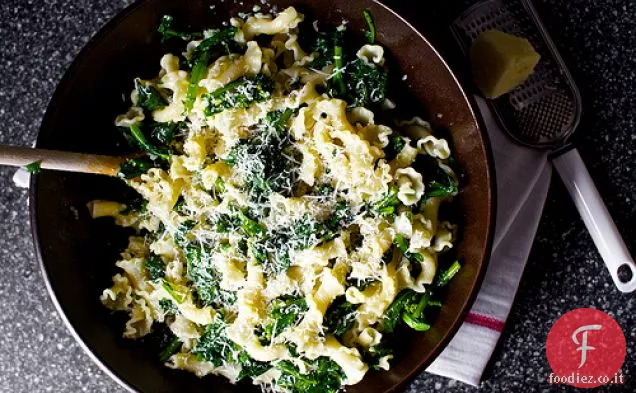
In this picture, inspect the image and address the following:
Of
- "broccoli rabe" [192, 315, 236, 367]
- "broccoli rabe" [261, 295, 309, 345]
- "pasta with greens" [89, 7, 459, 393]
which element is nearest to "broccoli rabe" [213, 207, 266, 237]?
"pasta with greens" [89, 7, 459, 393]

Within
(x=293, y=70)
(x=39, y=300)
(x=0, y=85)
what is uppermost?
(x=293, y=70)

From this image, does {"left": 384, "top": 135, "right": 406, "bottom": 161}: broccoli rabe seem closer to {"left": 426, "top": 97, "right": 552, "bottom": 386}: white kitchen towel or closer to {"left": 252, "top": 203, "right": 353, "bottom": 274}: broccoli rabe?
{"left": 252, "top": 203, "right": 353, "bottom": 274}: broccoli rabe

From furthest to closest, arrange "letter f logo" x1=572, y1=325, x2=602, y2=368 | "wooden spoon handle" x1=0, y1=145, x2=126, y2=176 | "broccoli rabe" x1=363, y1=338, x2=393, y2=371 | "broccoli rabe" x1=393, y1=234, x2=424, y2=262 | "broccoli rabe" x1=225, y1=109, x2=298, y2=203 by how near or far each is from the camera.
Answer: "letter f logo" x1=572, y1=325, x2=602, y2=368 < "broccoli rabe" x1=363, y1=338, x2=393, y2=371 < "broccoli rabe" x1=393, y1=234, x2=424, y2=262 < "broccoli rabe" x1=225, y1=109, x2=298, y2=203 < "wooden spoon handle" x1=0, y1=145, x2=126, y2=176

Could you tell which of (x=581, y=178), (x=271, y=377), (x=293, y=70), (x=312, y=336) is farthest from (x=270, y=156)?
(x=581, y=178)

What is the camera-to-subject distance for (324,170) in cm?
244

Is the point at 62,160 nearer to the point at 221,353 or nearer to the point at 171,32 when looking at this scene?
the point at 171,32

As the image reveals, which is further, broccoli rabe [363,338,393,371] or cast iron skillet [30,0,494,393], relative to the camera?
broccoli rabe [363,338,393,371]

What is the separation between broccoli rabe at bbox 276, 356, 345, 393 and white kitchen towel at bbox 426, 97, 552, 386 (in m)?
0.50

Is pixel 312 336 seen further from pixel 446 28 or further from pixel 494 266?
pixel 446 28

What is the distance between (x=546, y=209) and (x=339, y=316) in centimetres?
97

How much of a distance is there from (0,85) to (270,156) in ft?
4.26

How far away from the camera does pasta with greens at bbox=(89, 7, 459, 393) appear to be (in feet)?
7.88

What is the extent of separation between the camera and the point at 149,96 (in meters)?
2.54

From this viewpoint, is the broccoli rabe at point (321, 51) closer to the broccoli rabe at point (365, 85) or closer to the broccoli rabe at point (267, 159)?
the broccoli rabe at point (365, 85)
